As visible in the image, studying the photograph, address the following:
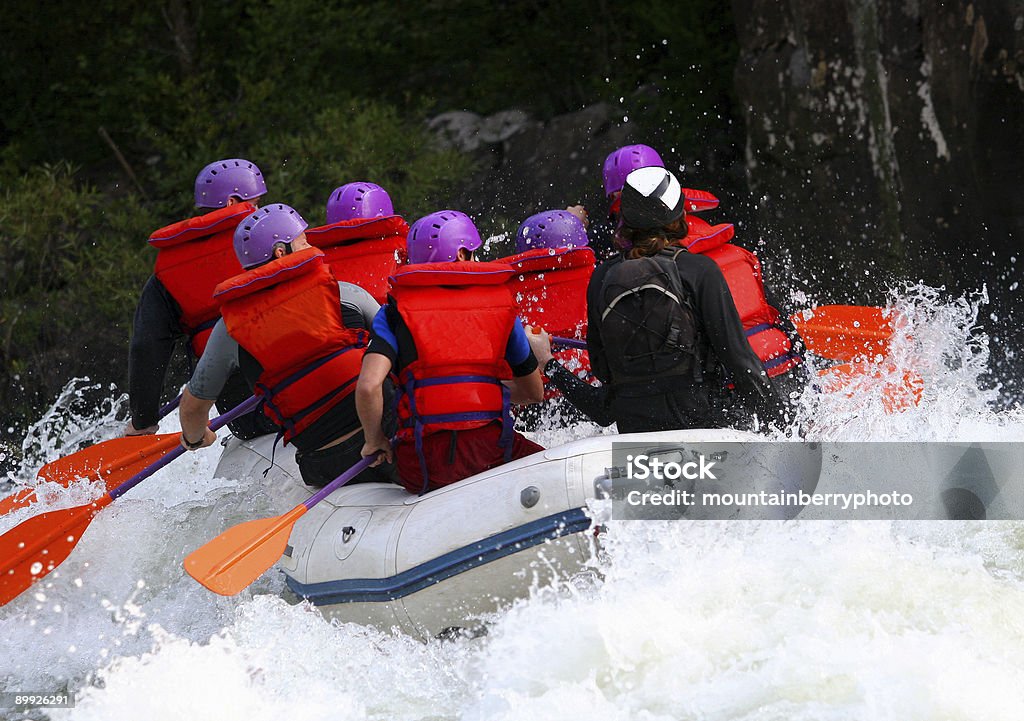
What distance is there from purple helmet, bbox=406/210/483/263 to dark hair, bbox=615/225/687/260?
51 centimetres

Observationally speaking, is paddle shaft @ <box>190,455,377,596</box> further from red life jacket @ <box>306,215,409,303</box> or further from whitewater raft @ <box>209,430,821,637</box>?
red life jacket @ <box>306,215,409,303</box>

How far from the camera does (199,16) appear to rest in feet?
32.8

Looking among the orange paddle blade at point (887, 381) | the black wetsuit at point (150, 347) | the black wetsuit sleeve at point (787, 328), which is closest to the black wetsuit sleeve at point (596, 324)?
the black wetsuit sleeve at point (787, 328)

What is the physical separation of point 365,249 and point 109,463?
55.2 inches

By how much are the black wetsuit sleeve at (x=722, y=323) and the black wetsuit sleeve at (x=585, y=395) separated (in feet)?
1.84

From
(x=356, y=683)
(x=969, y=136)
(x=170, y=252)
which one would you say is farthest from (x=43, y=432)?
(x=969, y=136)

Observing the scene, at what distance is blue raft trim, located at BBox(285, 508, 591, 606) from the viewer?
368 centimetres

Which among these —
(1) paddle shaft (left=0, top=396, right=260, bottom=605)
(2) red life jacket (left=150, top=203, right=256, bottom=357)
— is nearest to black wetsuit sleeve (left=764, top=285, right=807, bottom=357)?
(1) paddle shaft (left=0, top=396, right=260, bottom=605)

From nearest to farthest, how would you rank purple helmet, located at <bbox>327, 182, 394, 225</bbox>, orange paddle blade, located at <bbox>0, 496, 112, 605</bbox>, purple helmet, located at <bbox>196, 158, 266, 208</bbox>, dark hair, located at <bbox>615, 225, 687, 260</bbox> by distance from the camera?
dark hair, located at <bbox>615, 225, 687, 260</bbox> < orange paddle blade, located at <bbox>0, 496, 112, 605</bbox> < purple helmet, located at <bbox>196, 158, 266, 208</bbox> < purple helmet, located at <bbox>327, 182, 394, 225</bbox>

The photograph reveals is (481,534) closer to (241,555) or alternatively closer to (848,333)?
(241,555)

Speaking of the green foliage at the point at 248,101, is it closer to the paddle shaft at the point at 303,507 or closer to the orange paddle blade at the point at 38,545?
the orange paddle blade at the point at 38,545

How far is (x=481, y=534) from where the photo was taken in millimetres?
3783

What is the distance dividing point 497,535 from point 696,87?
5.90 m

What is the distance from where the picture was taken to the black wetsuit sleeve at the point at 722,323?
364 centimetres
